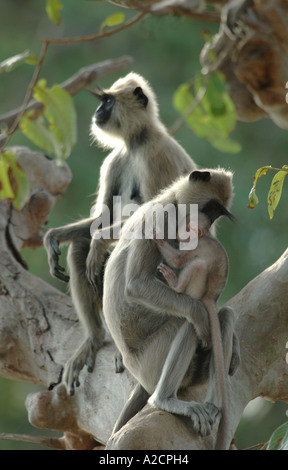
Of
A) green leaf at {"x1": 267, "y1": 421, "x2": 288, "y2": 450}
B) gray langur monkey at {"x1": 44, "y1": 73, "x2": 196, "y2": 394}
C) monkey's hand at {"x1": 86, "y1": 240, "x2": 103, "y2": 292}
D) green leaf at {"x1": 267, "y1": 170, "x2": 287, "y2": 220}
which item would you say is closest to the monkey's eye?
gray langur monkey at {"x1": 44, "y1": 73, "x2": 196, "y2": 394}

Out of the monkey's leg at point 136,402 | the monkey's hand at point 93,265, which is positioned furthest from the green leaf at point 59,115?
the monkey's hand at point 93,265

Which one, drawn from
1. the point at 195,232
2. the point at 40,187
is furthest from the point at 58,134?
the point at 40,187

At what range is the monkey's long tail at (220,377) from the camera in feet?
8.35

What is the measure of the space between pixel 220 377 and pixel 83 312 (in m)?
1.38

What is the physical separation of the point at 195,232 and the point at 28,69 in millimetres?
6497

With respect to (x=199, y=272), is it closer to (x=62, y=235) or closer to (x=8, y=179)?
(x=8, y=179)

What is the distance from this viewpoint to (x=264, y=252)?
803 cm

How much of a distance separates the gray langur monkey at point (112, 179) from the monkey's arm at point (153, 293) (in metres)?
0.95

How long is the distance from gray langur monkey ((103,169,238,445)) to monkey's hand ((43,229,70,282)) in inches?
38.8

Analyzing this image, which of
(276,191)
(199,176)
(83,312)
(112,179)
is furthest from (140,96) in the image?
(276,191)

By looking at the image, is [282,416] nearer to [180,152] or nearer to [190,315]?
[180,152]

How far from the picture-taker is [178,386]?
2658 millimetres

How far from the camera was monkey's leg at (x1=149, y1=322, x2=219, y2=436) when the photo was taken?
2.53m

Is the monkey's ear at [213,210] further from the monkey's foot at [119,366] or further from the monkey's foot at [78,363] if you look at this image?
the monkey's foot at [78,363]
